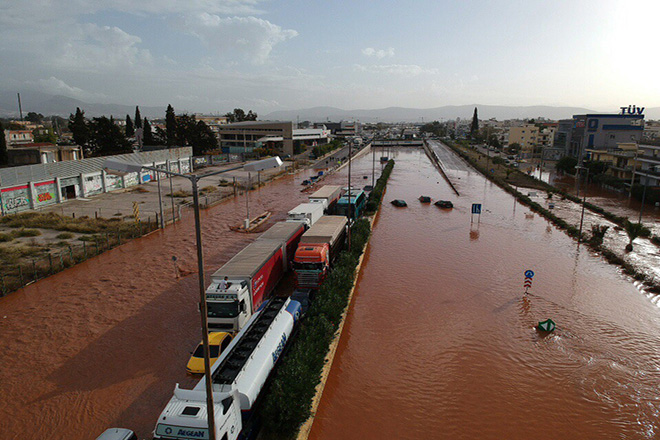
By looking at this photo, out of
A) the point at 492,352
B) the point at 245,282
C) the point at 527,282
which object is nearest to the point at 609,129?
the point at 527,282

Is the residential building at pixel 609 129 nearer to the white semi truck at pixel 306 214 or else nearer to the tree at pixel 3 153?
the white semi truck at pixel 306 214

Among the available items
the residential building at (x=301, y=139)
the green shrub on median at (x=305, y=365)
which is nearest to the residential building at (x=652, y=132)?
the residential building at (x=301, y=139)

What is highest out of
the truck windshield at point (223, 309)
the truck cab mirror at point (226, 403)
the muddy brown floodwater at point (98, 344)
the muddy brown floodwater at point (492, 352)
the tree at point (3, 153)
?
the tree at point (3, 153)

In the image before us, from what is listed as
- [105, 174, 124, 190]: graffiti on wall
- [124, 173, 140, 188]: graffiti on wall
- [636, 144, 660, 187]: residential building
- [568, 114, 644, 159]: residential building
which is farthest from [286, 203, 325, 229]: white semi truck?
[568, 114, 644, 159]: residential building

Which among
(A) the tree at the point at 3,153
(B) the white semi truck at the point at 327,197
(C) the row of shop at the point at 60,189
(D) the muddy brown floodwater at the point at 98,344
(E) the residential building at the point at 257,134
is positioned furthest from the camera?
(E) the residential building at the point at 257,134

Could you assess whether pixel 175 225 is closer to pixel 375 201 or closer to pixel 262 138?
pixel 375 201

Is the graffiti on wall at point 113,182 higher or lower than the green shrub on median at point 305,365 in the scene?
higher

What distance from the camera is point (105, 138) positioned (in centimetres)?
6006

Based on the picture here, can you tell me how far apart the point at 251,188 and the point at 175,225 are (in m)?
20.3

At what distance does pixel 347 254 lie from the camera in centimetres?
2036

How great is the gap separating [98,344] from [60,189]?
29216 millimetres

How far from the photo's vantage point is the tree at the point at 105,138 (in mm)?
59781

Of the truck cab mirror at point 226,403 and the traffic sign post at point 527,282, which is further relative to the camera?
the traffic sign post at point 527,282

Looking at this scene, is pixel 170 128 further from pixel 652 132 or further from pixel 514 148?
pixel 652 132
